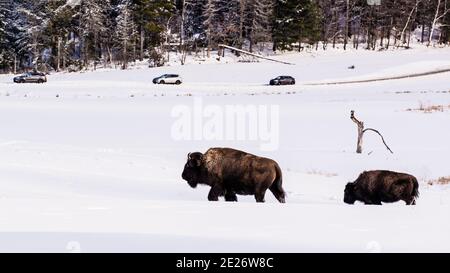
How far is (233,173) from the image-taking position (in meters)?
9.72

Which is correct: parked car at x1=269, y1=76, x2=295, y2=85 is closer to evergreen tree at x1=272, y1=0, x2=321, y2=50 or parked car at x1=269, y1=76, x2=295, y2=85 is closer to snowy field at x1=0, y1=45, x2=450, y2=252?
snowy field at x1=0, y1=45, x2=450, y2=252

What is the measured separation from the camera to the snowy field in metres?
5.21

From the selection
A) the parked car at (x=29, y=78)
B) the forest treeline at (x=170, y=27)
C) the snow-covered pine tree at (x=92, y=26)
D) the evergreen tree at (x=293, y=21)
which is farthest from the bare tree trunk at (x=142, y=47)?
the parked car at (x=29, y=78)

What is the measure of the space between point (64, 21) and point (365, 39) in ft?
172

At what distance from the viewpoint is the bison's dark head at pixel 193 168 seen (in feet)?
32.9

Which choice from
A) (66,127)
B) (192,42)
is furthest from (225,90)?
(192,42)

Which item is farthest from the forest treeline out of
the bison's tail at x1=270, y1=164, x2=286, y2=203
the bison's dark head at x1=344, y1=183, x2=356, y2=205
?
the bison's tail at x1=270, y1=164, x2=286, y2=203

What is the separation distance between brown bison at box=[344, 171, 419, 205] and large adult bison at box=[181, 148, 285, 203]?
66.8 inches

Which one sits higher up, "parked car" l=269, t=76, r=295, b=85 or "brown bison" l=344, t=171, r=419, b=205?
"parked car" l=269, t=76, r=295, b=85

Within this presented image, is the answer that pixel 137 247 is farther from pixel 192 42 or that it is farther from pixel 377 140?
pixel 192 42

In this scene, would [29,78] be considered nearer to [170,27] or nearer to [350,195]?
[170,27]

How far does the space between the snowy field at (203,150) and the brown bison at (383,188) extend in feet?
2.74

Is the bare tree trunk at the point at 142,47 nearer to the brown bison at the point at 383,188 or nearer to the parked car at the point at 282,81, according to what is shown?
the parked car at the point at 282,81
